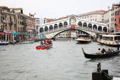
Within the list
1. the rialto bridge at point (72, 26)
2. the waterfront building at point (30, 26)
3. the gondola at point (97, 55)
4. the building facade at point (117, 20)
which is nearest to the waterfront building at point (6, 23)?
the waterfront building at point (30, 26)

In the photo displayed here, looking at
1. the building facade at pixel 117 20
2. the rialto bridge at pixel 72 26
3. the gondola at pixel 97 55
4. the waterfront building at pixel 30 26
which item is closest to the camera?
the gondola at pixel 97 55

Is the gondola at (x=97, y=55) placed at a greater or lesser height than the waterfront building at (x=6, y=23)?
lesser

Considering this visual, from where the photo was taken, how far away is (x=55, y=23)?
140 feet

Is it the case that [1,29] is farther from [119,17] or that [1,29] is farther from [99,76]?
[99,76]

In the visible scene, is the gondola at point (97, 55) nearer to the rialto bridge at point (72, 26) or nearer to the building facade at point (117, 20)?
the building facade at point (117, 20)

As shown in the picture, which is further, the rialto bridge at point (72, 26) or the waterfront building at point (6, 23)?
the rialto bridge at point (72, 26)

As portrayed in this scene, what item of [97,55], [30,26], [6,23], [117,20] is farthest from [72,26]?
[97,55]

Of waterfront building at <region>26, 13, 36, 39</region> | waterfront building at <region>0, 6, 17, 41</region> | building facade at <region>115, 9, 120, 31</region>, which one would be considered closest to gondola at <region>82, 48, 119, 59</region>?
waterfront building at <region>0, 6, 17, 41</region>

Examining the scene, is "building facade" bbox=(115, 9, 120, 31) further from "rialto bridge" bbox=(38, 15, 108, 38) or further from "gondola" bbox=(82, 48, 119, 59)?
"gondola" bbox=(82, 48, 119, 59)

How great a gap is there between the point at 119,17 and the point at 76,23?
452 inches

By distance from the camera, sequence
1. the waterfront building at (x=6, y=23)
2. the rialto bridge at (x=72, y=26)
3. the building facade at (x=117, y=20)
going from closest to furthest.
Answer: the waterfront building at (x=6, y=23) → the building facade at (x=117, y=20) → the rialto bridge at (x=72, y=26)

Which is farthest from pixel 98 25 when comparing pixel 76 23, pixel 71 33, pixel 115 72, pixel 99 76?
pixel 99 76

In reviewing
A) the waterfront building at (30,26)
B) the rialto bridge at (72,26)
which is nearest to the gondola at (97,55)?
the rialto bridge at (72,26)

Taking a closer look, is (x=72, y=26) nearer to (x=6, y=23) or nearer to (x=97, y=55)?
(x=6, y=23)
